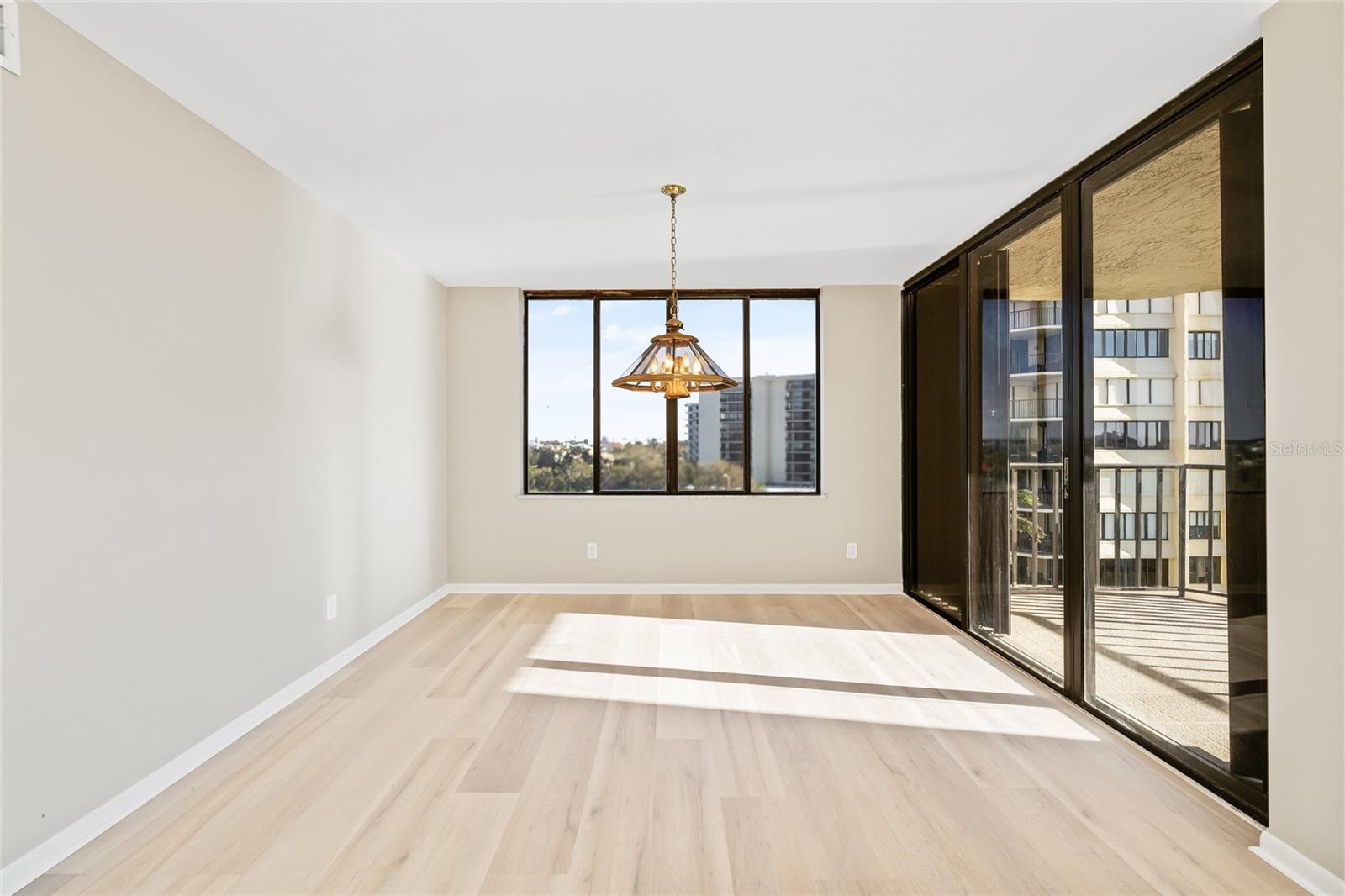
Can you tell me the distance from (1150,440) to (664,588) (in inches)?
142

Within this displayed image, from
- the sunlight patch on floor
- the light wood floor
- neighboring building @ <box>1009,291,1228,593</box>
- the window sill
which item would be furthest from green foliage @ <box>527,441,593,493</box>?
neighboring building @ <box>1009,291,1228,593</box>

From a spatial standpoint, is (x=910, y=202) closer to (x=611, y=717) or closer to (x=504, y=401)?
(x=611, y=717)

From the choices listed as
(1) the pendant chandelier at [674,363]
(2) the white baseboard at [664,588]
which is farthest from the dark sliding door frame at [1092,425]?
(1) the pendant chandelier at [674,363]

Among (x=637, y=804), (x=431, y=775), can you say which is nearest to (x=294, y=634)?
(x=431, y=775)

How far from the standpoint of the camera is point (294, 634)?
10.9 ft

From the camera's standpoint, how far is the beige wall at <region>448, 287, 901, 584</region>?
18.0 ft

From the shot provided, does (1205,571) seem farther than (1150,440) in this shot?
No

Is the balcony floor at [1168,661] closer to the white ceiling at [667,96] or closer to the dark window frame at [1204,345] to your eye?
the dark window frame at [1204,345]

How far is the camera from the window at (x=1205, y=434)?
2.33 meters

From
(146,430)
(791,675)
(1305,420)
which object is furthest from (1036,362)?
(146,430)

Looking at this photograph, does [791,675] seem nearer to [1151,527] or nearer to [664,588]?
[1151,527]

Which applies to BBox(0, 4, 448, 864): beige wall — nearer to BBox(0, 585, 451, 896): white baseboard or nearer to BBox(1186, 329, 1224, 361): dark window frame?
BBox(0, 585, 451, 896): white baseboard

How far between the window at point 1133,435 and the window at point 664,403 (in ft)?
9.16

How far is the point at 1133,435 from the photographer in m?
2.76
